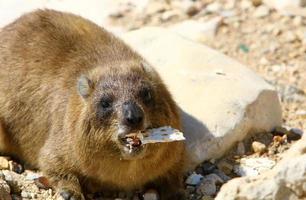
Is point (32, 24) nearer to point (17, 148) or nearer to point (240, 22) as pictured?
point (17, 148)

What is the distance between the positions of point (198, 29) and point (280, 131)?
9.36 feet

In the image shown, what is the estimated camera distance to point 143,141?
686cm

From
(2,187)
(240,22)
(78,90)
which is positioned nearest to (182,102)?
(78,90)

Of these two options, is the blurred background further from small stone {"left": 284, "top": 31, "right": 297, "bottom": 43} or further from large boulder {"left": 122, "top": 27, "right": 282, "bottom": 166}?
large boulder {"left": 122, "top": 27, "right": 282, "bottom": 166}

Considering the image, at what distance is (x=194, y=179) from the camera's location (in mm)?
7914

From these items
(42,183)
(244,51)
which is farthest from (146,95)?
(244,51)

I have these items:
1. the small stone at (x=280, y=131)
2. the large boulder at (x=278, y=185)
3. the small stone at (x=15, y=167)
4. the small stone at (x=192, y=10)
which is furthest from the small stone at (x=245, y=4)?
the large boulder at (x=278, y=185)

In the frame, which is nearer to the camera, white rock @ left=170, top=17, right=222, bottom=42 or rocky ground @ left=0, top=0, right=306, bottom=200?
rocky ground @ left=0, top=0, right=306, bottom=200

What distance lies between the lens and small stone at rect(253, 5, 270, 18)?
11.4m

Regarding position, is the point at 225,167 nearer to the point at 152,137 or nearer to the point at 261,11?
the point at 152,137

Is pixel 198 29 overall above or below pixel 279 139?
above

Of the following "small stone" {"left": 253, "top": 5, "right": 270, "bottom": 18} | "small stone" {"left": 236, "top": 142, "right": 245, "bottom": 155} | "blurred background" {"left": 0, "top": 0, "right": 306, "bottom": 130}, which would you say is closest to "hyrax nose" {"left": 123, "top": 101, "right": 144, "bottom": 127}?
"small stone" {"left": 236, "top": 142, "right": 245, "bottom": 155}

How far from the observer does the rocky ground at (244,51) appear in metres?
7.95

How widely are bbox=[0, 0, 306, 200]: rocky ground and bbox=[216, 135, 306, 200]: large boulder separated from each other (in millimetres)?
1769
